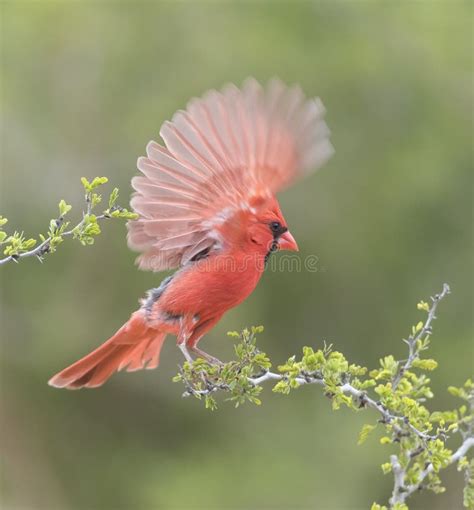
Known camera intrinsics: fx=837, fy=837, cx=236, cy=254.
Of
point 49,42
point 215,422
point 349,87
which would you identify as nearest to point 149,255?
point 215,422

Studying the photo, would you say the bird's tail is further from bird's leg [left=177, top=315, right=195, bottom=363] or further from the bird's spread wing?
the bird's spread wing

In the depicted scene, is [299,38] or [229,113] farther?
[299,38]

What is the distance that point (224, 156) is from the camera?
3.89 m

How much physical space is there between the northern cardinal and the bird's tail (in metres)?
0.02

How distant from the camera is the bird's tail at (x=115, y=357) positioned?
14.4ft

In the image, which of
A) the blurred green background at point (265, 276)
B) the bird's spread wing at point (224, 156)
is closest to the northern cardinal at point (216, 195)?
the bird's spread wing at point (224, 156)

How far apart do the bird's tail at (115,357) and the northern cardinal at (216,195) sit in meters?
0.02

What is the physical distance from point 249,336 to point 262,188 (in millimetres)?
787

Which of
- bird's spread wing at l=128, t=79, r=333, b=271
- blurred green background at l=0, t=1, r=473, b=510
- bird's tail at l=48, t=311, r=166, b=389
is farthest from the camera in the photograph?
blurred green background at l=0, t=1, r=473, b=510

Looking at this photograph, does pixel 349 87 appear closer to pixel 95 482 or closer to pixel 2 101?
pixel 2 101

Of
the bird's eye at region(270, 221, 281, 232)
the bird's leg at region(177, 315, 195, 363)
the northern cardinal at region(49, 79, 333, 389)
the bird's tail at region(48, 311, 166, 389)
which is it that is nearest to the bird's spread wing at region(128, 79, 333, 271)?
the northern cardinal at region(49, 79, 333, 389)

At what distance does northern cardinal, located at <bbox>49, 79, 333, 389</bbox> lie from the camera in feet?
12.4

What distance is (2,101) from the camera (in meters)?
8.80

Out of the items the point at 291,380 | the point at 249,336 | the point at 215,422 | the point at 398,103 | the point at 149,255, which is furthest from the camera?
the point at 398,103
